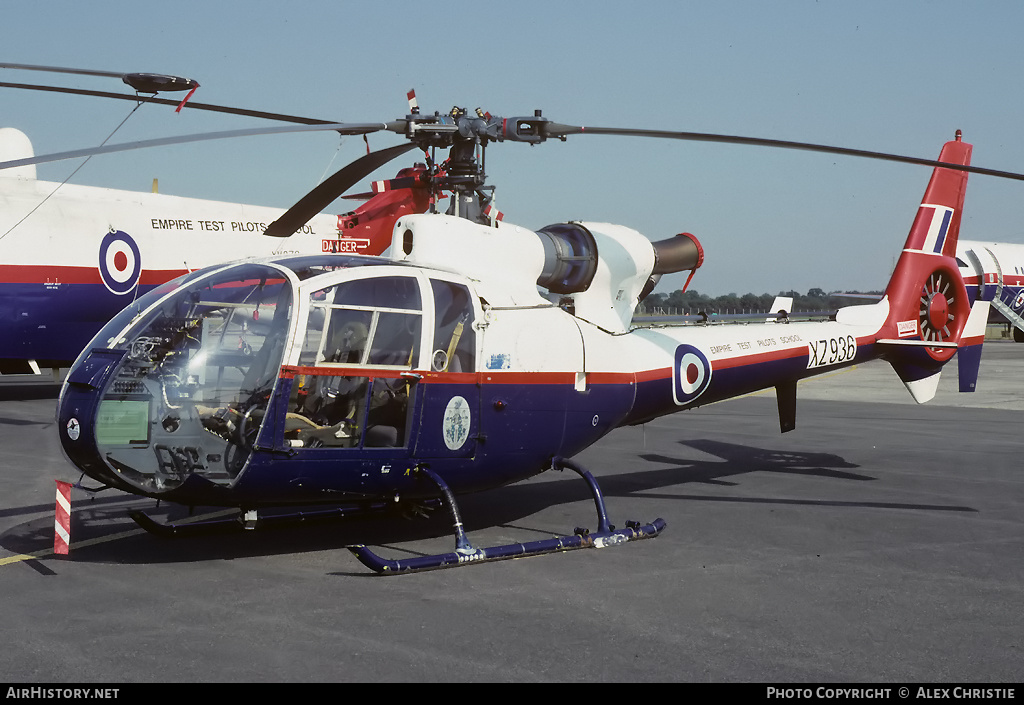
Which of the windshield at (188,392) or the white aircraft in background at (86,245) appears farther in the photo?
the white aircraft in background at (86,245)

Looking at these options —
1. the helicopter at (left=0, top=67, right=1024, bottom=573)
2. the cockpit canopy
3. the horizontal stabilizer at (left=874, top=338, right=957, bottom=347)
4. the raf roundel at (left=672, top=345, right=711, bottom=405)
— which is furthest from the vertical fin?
the cockpit canopy

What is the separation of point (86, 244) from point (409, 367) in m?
14.2

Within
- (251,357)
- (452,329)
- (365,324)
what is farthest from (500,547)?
(251,357)

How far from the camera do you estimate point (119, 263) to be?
1984 cm

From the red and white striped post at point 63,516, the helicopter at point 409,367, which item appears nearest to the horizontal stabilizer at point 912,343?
the helicopter at point 409,367

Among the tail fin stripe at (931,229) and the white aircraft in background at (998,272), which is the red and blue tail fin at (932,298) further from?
the white aircraft in background at (998,272)

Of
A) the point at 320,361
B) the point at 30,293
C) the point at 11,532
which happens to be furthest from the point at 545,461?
the point at 30,293

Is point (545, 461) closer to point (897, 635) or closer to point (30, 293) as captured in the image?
point (897, 635)

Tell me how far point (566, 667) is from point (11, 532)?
19.2ft

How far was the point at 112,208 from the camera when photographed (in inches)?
789

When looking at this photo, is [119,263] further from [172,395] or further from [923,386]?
[923,386]

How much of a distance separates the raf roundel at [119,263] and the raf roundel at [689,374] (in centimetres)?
1386

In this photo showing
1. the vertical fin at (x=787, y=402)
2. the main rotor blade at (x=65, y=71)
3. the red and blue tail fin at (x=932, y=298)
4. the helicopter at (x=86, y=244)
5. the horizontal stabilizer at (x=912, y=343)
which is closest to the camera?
the main rotor blade at (x=65, y=71)

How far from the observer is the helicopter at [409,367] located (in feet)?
23.3
